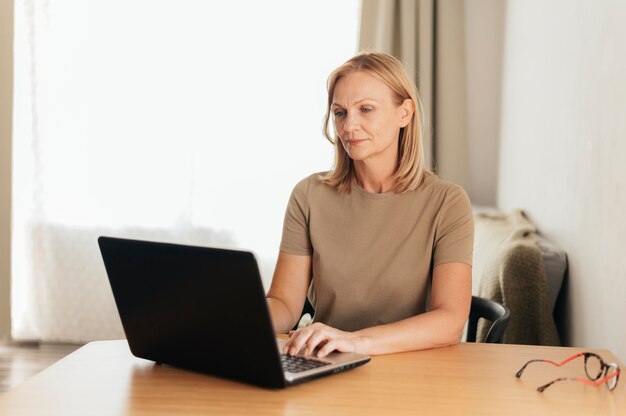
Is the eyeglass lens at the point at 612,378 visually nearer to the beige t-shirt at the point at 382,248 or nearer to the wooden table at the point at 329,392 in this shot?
the wooden table at the point at 329,392

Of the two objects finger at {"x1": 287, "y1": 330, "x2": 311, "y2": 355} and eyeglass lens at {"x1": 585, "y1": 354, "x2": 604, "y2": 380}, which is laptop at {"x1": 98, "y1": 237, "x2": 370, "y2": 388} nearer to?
finger at {"x1": 287, "y1": 330, "x2": 311, "y2": 355}

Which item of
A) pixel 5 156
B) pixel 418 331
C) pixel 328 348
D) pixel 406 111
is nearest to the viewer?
pixel 328 348

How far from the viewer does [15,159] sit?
425 centimetres

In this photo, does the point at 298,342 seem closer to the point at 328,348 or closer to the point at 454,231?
the point at 328,348

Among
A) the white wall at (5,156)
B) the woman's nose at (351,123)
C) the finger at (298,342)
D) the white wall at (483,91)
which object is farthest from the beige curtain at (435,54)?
the finger at (298,342)

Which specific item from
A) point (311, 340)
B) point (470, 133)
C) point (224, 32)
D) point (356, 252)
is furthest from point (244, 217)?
point (311, 340)

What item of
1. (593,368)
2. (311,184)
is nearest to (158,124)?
(311,184)

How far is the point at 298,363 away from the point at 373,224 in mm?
628

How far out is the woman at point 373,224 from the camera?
6.08ft

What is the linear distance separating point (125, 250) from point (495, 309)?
3.28 feet

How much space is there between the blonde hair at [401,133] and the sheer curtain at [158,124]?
2166 millimetres

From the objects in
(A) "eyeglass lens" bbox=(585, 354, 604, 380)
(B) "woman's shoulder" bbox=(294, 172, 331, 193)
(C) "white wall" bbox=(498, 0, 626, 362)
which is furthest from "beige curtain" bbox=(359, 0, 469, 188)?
(A) "eyeglass lens" bbox=(585, 354, 604, 380)

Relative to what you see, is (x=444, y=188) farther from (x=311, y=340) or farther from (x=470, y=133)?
(x=470, y=133)

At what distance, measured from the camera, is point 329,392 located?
49.6 inches
